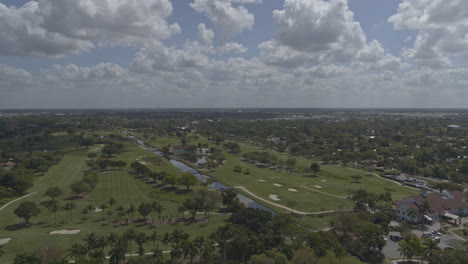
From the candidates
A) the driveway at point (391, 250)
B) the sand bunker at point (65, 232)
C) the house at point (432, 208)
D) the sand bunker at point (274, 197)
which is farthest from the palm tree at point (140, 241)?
the house at point (432, 208)

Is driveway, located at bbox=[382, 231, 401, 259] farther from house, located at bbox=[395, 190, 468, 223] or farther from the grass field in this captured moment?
the grass field

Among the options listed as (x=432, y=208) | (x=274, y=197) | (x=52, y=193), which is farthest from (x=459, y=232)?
(x=52, y=193)

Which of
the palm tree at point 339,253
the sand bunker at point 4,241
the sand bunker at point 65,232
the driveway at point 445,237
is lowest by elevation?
the driveway at point 445,237

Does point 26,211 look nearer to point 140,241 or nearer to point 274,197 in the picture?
point 140,241

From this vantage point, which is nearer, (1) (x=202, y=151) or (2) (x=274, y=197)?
(2) (x=274, y=197)

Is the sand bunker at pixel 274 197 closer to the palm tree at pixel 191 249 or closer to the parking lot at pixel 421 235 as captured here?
the parking lot at pixel 421 235

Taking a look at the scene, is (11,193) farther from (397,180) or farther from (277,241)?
(397,180)
